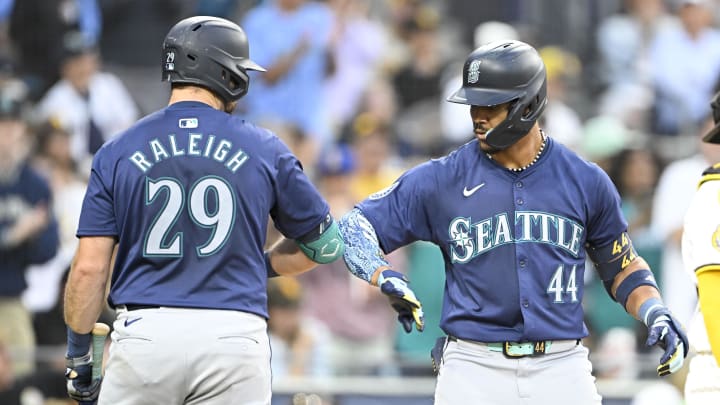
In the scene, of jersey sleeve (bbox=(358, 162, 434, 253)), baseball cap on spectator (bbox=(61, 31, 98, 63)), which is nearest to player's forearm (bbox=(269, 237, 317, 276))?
jersey sleeve (bbox=(358, 162, 434, 253))

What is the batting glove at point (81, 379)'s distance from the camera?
559cm

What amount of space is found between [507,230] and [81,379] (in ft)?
6.17

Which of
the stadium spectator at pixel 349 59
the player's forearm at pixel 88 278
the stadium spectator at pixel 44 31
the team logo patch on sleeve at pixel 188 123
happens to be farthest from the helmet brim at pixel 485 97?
the stadium spectator at pixel 44 31

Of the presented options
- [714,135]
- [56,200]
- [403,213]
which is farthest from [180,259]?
[56,200]

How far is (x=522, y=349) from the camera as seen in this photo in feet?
18.5

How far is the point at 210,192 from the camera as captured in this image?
5.34 metres

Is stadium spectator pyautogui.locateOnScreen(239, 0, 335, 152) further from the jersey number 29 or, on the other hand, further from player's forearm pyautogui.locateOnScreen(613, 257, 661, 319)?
the jersey number 29

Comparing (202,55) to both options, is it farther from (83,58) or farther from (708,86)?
(708,86)

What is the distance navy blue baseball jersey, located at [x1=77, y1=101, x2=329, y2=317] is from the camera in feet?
17.5

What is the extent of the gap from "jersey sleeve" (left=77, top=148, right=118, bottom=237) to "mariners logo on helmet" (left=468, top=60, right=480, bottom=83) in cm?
158

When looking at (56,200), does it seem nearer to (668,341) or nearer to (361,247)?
(361,247)

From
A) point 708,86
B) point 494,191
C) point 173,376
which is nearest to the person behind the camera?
point 173,376

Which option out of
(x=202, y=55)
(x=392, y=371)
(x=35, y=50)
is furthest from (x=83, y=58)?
(x=202, y=55)

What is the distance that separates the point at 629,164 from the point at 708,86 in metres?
2.54
